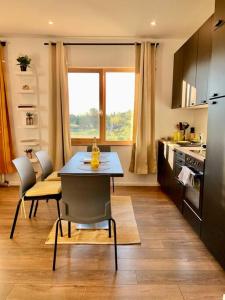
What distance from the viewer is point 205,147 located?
9.32 feet

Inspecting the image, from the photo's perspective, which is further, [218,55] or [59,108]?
[59,108]

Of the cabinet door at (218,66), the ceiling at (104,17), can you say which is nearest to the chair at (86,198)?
→ the cabinet door at (218,66)

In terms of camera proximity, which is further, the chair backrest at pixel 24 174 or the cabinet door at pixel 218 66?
the chair backrest at pixel 24 174

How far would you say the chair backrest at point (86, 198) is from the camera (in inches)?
72.5

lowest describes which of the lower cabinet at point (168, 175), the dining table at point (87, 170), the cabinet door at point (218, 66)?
the lower cabinet at point (168, 175)

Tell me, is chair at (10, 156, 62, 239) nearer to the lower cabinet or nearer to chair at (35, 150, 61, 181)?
chair at (35, 150, 61, 181)

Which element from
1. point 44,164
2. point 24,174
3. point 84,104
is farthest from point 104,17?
point 24,174

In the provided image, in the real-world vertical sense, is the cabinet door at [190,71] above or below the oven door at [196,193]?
above

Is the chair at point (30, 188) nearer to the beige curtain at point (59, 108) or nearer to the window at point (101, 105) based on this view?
the beige curtain at point (59, 108)

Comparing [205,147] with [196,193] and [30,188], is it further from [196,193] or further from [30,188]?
[30,188]

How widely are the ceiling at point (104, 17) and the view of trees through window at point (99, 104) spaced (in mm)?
725

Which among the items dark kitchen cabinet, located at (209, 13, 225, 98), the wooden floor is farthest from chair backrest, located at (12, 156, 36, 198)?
dark kitchen cabinet, located at (209, 13, 225, 98)

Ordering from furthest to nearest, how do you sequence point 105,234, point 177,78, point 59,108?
point 59,108 → point 177,78 → point 105,234

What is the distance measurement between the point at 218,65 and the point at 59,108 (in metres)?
2.80
